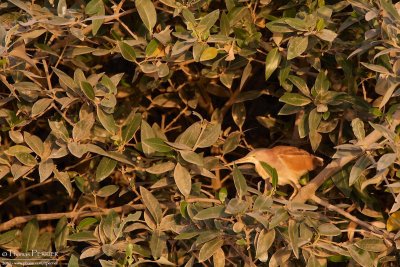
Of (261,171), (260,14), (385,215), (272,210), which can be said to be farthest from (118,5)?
(385,215)

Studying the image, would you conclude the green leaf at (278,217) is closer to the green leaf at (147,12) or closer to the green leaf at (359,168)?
the green leaf at (359,168)

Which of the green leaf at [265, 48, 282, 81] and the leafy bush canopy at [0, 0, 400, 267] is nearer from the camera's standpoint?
the leafy bush canopy at [0, 0, 400, 267]

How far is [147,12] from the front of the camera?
297 centimetres

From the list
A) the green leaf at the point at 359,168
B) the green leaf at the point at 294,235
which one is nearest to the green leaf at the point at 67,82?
the green leaf at the point at 294,235

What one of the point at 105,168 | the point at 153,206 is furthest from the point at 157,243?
the point at 105,168

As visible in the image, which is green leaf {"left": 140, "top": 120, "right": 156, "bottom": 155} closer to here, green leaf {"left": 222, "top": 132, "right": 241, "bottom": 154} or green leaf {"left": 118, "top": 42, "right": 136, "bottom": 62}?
green leaf {"left": 118, "top": 42, "right": 136, "bottom": 62}

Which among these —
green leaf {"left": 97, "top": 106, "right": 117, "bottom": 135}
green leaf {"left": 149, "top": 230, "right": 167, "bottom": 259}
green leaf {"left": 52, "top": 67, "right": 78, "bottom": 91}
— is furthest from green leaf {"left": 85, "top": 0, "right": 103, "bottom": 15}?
green leaf {"left": 149, "top": 230, "right": 167, "bottom": 259}

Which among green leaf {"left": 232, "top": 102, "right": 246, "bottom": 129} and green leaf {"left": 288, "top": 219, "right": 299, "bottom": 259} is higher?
green leaf {"left": 288, "top": 219, "right": 299, "bottom": 259}

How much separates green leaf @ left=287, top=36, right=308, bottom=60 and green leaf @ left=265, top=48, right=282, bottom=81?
0.46ft

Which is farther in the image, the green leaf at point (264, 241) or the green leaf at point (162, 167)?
the green leaf at point (162, 167)

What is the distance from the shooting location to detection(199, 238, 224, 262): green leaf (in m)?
2.69

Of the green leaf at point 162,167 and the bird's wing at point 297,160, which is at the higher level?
the green leaf at point 162,167

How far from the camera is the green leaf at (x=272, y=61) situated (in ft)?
9.47

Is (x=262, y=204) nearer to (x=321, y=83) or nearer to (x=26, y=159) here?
(x=321, y=83)
